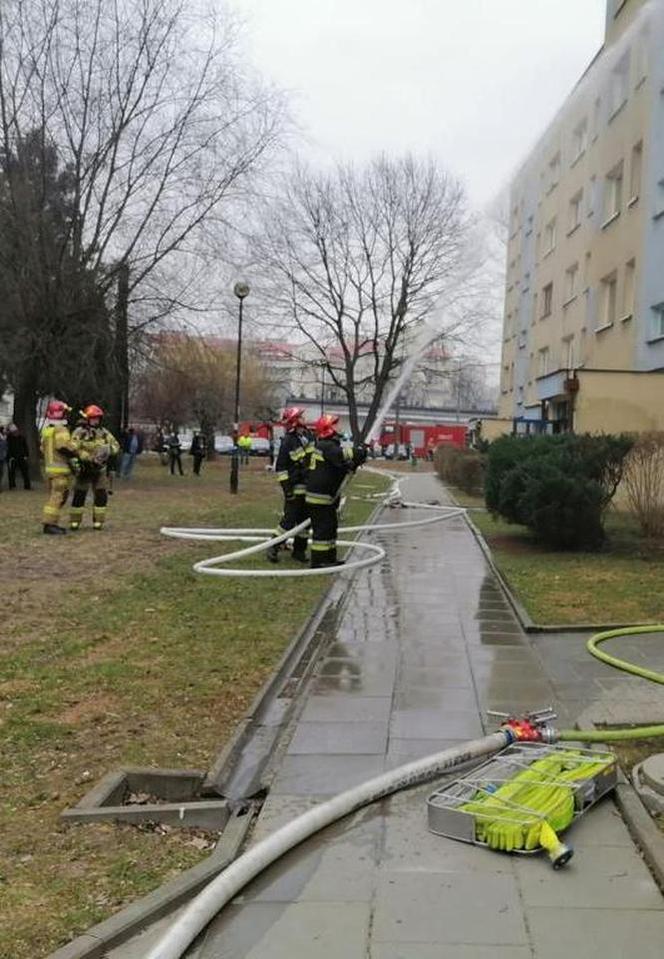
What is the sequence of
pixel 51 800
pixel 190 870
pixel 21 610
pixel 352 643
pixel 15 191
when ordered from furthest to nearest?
pixel 15 191, pixel 21 610, pixel 352 643, pixel 51 800, pixel 190 870

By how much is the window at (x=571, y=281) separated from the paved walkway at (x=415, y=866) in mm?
22629

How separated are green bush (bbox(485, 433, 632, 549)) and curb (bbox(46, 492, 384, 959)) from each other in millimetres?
6590

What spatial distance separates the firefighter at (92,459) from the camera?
13672mm

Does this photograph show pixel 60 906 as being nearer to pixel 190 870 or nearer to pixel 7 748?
pixel 190 870

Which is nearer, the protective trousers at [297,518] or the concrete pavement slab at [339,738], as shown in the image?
the concrete pavement slab at [339,738]

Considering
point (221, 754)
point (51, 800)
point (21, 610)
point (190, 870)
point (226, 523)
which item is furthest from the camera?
point (226, 523)

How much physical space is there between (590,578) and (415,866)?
23.9 ft

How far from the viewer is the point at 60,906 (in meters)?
3.09

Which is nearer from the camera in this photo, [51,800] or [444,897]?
[444,897]

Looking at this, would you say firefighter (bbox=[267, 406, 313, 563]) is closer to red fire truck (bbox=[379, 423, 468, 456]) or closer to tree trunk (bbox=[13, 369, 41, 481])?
tree trunk (bbox=[13, 369, 41, 481])

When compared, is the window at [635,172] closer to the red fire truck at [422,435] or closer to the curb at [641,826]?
the curb at [641,826]

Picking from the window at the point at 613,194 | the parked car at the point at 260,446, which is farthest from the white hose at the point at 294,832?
the parked car at the point at 260,446

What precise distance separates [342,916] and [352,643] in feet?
13.5

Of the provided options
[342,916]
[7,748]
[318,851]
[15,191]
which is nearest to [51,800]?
[7,748]
